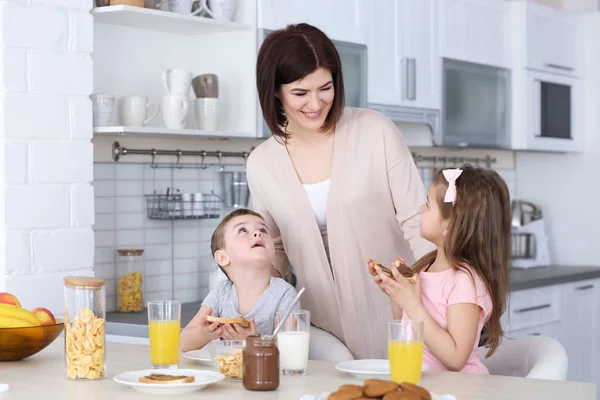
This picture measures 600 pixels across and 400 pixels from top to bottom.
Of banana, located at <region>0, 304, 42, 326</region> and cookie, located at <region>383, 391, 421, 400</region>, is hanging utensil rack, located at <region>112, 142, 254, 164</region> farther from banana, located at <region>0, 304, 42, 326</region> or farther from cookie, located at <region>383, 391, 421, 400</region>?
cookie, located at <region>383, 391, 421, 400</region>

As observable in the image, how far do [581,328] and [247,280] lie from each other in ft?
9.28

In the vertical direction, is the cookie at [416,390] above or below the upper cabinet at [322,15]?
below

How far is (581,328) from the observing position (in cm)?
475

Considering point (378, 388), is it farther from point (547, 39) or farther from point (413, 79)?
point (547, 39)

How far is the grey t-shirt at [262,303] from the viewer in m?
2.33

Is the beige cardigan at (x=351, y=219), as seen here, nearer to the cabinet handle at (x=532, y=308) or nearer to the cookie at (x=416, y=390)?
the cookie at (x=416, y=390)

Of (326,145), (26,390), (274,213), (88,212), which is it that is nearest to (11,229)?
(88,212)

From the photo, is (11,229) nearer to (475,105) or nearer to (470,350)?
(470,350)

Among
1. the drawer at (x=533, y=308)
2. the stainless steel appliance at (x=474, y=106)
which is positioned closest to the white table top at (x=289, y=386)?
the drawer at (x=533, y=308)

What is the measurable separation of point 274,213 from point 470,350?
0.73 m

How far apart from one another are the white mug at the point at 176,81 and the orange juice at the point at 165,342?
5.06ft

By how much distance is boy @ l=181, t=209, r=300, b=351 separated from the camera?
234 centimetres

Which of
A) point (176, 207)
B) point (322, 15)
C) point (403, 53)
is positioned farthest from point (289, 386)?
point (403, 53)

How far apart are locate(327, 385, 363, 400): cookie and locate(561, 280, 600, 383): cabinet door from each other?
3338 mm
